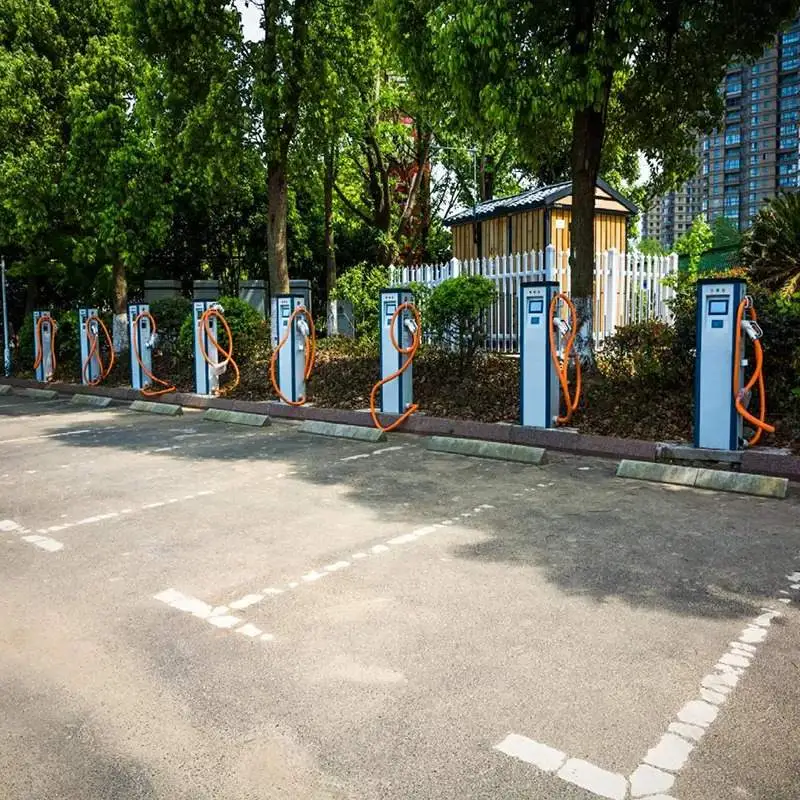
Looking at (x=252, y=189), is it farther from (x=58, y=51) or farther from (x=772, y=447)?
(x=772, y=447)

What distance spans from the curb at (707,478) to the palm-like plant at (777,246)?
4.16 m

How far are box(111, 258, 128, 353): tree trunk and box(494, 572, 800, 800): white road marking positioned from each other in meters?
16.7

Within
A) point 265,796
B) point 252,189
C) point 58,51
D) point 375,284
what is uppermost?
point 58,51

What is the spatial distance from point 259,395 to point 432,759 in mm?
10464

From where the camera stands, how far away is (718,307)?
7172 millimetres

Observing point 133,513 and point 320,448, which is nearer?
point 133,513

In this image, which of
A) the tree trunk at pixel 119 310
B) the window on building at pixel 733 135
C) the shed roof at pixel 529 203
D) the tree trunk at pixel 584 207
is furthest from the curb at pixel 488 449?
the window on building at pixel 733 135

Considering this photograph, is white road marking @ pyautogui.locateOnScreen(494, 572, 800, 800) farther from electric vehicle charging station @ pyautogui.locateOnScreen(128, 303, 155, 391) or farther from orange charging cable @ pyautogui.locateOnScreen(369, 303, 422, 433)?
electric vehicle charging station @ pyautogui.locateOnScreen(128, 303, 155, 391)

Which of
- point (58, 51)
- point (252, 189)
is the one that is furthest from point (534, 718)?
point (252, 189)

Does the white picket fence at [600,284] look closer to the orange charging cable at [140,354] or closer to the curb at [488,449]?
the curb at [488,449]

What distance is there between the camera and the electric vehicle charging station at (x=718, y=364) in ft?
23.4

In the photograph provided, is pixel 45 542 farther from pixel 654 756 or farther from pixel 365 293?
pixel 365 293

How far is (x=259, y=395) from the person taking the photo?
41.9 ft

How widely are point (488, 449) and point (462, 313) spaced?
307 cm
